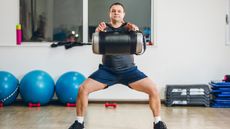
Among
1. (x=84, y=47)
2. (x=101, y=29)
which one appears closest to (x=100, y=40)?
(x=101, y=29)

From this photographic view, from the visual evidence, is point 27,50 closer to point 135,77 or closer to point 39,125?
point 39,125

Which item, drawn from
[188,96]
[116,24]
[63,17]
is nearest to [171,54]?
[188,96]

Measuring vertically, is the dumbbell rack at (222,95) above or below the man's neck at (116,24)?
below

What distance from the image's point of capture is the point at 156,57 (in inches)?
247

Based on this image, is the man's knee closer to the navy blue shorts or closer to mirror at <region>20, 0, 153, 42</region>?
the navy blue shorts

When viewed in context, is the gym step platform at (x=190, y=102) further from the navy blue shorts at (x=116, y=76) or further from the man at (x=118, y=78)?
the navy blue shorts at (x=116, y=76)

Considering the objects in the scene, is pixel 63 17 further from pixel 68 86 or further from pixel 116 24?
pixel 116 24

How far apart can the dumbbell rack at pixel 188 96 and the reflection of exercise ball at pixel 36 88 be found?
199 centimetres

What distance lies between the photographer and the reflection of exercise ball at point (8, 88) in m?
5.65

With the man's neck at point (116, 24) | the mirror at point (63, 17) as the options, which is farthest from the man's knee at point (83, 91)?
the mirror at point (63, 17)

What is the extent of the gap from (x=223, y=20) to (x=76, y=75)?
2.74 m

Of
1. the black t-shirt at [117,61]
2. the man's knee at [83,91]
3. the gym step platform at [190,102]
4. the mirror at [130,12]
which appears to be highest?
the mirror at [130,12]

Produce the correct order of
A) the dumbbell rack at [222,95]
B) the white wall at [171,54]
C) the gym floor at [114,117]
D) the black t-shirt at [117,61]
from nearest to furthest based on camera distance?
the black t-shirt at [117,61] → the gym floor at [114,117] → the dumbbell rack at [222,95] → the white wall at [171,54]

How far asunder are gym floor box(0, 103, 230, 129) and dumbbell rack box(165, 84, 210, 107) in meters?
0.13
